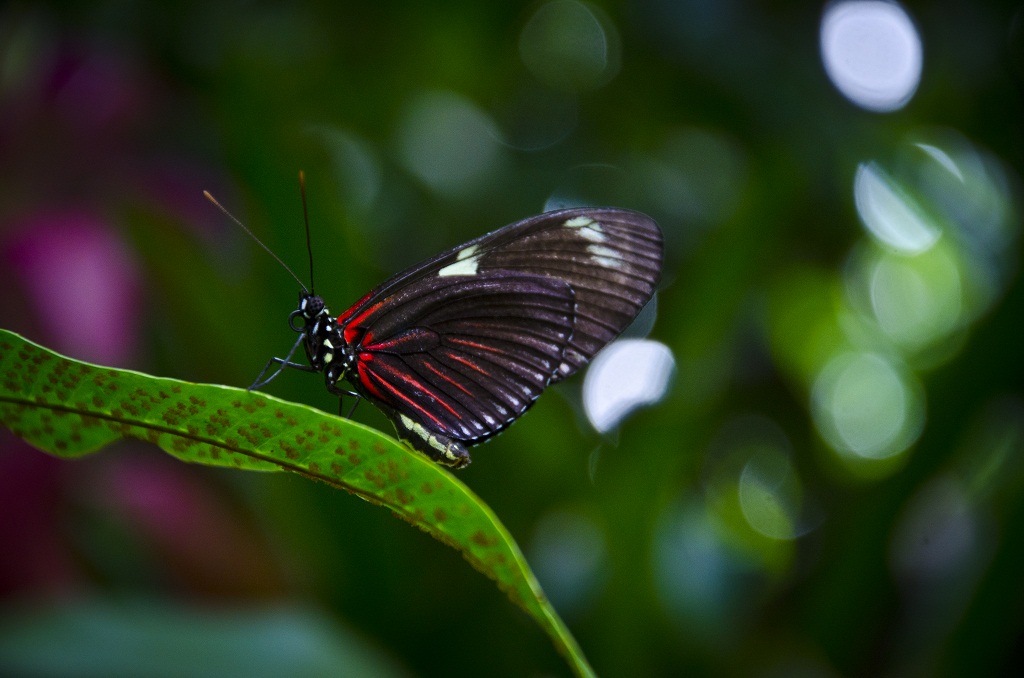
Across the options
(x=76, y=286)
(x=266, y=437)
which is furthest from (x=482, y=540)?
(x=76, y=286)

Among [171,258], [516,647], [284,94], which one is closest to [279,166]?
[171,258]

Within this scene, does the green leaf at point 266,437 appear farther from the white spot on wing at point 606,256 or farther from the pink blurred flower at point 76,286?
the pink blurred flower at point 76,286

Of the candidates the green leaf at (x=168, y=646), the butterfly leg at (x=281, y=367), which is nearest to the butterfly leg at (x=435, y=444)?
the butterfly leg at (x=281, y=367)

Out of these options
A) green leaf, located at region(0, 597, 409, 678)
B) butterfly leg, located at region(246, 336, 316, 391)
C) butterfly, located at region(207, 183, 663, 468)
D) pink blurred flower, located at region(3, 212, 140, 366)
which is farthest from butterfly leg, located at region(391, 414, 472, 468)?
pink blurred flower, located at region(3, 212, 140, 366)

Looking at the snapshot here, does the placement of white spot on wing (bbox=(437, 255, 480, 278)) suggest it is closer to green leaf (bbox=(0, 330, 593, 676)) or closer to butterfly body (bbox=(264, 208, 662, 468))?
butterfly body (bbox=(264, 208, 662, 468))

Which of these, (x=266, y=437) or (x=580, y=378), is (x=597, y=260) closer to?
(x=266, y=437)

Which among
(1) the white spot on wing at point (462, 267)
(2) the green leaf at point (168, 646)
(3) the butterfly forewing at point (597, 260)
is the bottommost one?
(2) the green leaf at point (168, 646)

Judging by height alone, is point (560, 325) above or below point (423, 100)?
below

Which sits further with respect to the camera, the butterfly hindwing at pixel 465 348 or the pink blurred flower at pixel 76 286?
the pink blurred flower at pixel 76 286

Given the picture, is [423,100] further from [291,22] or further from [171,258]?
[171,258]
